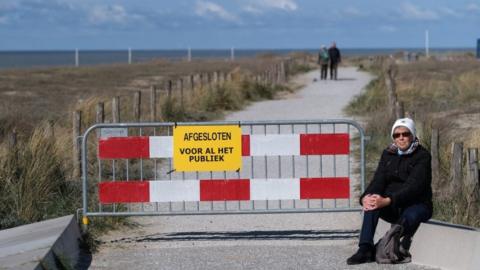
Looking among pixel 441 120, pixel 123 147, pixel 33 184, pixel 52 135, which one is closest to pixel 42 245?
pixel 123 147

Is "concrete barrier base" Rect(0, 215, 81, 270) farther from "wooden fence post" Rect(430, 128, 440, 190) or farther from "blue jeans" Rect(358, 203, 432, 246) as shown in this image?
"wooden fence post" Rect(430, 128, 440, 190)

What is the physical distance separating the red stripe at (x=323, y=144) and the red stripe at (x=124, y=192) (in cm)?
165

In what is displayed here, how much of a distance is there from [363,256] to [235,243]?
1.64 metres

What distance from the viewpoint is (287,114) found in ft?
85.3

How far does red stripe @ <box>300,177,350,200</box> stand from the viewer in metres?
9.68

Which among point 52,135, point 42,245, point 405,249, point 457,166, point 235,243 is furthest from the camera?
point 52,135

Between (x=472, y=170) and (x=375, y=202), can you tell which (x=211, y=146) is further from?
(x=472, y=170)

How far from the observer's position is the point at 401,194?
843 cm

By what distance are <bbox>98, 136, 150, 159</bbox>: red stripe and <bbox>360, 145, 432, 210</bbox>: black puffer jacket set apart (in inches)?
95.7

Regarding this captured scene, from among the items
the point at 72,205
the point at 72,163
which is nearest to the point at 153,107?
the point at 72,163

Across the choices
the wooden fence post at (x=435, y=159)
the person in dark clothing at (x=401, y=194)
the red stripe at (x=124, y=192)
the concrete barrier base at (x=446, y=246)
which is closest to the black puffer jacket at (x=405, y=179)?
the person in dark clothing at (x=401, y=194)

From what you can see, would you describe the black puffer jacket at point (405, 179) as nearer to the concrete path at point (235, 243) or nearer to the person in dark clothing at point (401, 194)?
the person in dark clothing at point (401, 194)

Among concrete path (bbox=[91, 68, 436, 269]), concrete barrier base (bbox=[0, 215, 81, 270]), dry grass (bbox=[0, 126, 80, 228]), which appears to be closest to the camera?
concrete barrier base (bbox=[0, 215, 81, 270])

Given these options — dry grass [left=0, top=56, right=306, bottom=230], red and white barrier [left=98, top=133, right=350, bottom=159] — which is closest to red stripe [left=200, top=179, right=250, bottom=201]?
red and white barrier [left=98, top=133, right=350, bottom=159]
